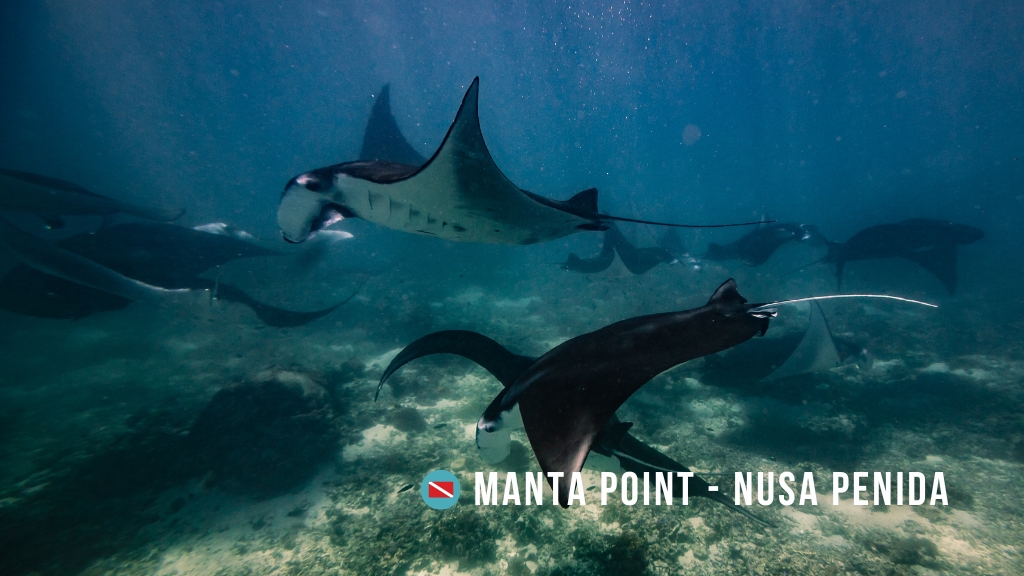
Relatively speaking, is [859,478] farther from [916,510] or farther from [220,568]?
[220,568]

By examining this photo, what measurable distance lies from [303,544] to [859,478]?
24.9 feet

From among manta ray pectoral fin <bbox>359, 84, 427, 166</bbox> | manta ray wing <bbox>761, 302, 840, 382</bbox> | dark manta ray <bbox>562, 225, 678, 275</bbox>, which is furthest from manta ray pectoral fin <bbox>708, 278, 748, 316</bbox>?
dark manta ray <bbox>562, 225, 678, 275</bbox>

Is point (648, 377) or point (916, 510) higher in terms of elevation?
point (648, 377)

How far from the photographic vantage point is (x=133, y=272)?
26.2 feet

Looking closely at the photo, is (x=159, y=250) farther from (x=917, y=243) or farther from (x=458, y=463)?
(x=917, y=243)

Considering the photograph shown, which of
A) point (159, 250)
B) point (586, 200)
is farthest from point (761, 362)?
point (159, 250)

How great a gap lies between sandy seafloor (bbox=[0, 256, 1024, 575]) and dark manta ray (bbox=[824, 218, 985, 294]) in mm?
2495

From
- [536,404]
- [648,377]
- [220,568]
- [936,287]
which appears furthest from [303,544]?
[936,287]

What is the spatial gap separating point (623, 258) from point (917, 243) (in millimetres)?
10375

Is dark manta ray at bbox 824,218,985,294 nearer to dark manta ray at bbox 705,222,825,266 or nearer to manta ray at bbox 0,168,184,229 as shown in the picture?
dark manta ray at bbox 705,222,825,266

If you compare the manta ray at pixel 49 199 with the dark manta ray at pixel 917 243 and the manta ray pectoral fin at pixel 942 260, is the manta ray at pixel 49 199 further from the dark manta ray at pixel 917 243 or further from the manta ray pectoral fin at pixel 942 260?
the manta ray pectoral fin at pixel 942 260

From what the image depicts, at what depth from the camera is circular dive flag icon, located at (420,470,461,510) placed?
4.54m

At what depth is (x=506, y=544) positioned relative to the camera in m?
3.97

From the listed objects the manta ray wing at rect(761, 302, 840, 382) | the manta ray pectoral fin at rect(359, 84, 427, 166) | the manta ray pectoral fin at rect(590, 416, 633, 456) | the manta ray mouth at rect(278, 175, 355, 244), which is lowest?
the manta ray pectoral fin at rect(590, 416, 633, 456)
